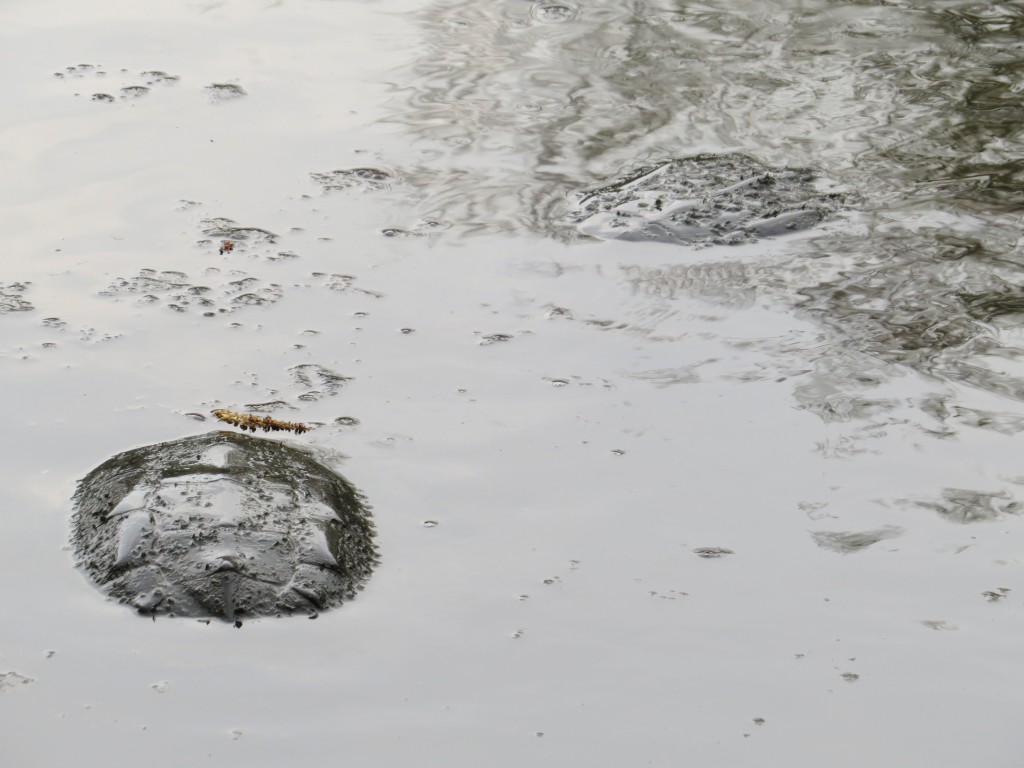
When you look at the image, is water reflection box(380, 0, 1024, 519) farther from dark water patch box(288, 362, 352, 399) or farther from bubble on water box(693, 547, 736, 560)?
dark water patch box(288, 362, 352, 399)

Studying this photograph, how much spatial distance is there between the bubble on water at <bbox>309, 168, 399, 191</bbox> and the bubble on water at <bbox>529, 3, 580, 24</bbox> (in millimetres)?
2203

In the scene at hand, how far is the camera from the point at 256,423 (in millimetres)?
3535

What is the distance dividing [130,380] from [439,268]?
1.25 meters

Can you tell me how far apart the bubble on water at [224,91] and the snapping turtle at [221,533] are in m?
2.83

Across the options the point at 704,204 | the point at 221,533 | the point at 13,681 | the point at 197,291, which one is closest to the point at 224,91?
the point at 197,291

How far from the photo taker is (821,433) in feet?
12.1

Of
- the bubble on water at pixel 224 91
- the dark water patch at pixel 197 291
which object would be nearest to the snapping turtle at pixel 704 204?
the dark water patch at pixel 197 291

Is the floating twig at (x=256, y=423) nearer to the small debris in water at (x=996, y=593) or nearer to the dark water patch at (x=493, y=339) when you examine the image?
the dark water patch at (x=493, y=339)

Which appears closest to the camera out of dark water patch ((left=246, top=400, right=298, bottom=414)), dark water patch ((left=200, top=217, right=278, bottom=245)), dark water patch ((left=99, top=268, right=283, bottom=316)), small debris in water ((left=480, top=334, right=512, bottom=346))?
dark water patch ((left=246, top=400, right=298, bottom=414))

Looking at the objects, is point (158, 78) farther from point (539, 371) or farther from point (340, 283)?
point (539, 371)

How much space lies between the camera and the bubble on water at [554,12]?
6.83m

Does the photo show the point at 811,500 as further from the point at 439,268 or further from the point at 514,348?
the point at 439,268

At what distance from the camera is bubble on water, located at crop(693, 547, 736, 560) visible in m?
Answer: 3.20

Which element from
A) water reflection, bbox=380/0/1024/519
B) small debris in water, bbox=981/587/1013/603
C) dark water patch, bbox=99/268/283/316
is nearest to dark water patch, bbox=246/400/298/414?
dark water patch, bbox=99/268/283/316
